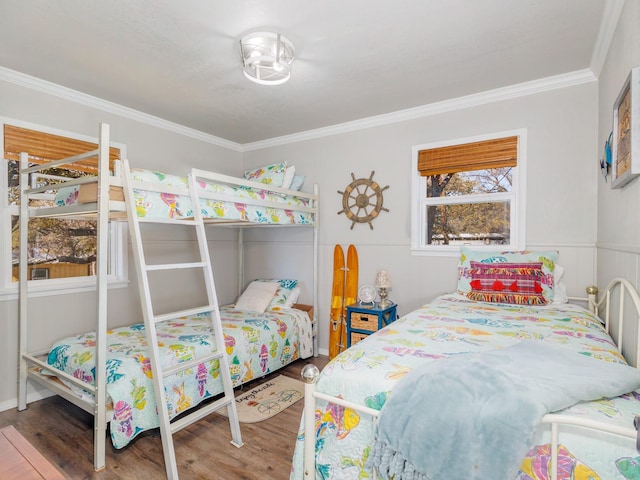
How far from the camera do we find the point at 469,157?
10.0ft

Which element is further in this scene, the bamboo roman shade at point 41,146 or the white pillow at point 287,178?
the white pillow at point 287,178

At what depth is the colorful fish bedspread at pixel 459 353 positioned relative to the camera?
3.09 ft

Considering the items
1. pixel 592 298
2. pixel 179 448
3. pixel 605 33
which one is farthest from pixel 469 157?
pixel 179 448

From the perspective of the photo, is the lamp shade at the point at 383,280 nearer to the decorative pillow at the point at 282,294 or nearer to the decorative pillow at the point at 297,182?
the decorative pillow at the point at 282,294

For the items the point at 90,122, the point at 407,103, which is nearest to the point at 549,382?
the point at 407,103

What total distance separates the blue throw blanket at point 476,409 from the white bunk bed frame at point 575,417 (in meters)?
0.06

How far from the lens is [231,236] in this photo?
4.41m

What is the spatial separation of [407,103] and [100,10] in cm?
233

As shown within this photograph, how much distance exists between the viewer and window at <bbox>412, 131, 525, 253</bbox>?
2.90 metres

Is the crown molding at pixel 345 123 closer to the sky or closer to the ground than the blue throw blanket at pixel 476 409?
closer to the sky

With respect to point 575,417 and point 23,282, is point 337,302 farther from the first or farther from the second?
point 575,417

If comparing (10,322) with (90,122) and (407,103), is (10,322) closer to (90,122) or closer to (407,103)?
(90,122)

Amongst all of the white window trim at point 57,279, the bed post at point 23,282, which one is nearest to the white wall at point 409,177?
the white window trim at point 57,279

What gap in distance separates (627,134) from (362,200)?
224 cm
